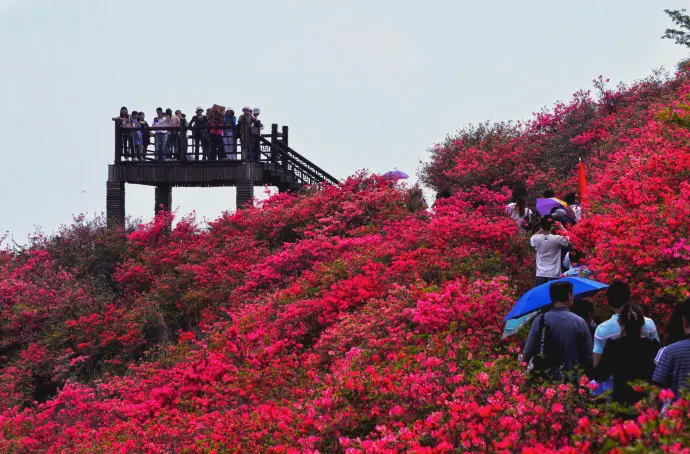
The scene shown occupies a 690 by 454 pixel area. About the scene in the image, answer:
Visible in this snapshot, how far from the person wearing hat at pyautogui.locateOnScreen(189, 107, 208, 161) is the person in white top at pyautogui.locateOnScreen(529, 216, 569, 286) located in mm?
15519

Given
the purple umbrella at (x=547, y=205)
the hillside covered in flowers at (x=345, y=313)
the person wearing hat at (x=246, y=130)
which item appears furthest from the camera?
the person wearing hat at (x=246, y=130)

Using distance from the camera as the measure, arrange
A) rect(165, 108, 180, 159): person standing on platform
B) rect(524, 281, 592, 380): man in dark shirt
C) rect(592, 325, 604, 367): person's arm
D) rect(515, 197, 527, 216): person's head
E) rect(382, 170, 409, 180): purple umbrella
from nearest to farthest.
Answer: rect(592, 325, 604, 367): person's arm → rect(524, 281, 592, 380): man in dark shirt → rect(515, 197, 527, 216): person's head → rect(382, 170, 409, 180): purple umbrella → rect(165, 108, 180, 159): person standing on platform

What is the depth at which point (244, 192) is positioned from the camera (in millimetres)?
24312

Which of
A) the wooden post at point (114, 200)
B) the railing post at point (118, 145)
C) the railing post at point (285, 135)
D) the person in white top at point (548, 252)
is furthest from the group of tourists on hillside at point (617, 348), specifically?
the railing post at point (285, 135)

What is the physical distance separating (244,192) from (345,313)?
11541mm

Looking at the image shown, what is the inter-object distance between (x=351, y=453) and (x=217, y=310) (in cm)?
1098

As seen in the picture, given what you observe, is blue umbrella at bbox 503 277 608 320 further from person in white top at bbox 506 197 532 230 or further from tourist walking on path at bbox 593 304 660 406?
person in white top at bbox 506 197 532 230

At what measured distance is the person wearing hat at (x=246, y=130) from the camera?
79.2ft

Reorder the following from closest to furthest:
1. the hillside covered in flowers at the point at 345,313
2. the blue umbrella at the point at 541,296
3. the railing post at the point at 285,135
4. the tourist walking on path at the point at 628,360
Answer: the tourist walking on path at the point at 628,360
the hillside covered in flowers at the point at 345,313
the blue umbrella at the point at 541,296
the railing post at the point at 285,135

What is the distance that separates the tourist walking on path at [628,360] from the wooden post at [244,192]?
18463 mm

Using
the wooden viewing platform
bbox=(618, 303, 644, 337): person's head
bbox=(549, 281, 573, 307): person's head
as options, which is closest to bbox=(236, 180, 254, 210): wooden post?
the wooden viewing platform

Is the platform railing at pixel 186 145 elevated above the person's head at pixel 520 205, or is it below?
above

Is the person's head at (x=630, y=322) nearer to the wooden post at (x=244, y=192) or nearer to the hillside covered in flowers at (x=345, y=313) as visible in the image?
the hillside covered in flowers at (x=345, y=313)

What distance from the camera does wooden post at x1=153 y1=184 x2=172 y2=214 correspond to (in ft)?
86.4
